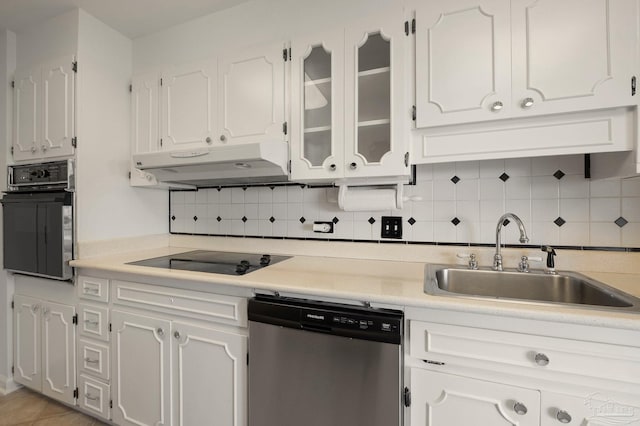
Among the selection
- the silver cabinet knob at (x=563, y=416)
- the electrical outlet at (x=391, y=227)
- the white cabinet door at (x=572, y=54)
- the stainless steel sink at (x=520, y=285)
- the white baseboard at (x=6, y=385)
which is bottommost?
the white baseboard at (x=6, y=385)

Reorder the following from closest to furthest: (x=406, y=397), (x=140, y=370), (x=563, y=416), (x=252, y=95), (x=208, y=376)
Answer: (x=563, y=416) → (x=406, y=397) → (x=208, y=376) → (x=140, y=370) → (x=252, y=95)

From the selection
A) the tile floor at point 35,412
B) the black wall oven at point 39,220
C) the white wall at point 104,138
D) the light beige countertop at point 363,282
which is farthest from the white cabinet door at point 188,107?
the tile floor at point 35,412

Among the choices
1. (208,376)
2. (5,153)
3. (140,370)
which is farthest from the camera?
(5,153)

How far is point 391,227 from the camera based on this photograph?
1.61 metres

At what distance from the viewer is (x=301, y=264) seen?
5.06 feet

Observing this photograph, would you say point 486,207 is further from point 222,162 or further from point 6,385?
point 6,385

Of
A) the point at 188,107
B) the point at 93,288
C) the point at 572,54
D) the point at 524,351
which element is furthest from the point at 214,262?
the point at 572,54

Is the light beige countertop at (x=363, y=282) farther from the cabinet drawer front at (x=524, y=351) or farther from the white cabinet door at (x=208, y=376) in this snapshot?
the white cabinet door at (x=208, y=376)

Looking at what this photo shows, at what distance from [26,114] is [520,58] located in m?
2.78

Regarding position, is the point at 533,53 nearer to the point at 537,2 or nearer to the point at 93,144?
the point at 537,2

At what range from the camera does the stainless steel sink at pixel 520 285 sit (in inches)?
44.7

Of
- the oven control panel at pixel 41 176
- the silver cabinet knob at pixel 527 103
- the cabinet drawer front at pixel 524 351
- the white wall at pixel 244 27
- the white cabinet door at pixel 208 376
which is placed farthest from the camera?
the oven control panel at pixel 41 176

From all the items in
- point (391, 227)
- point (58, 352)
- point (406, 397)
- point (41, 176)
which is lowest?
point (58, 352)

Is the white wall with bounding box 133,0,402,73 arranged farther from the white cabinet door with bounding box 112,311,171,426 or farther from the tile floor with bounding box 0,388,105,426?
the tile floor with bounding box 0,388,105,426
